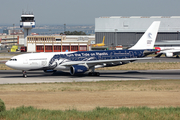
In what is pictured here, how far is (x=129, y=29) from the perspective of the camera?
6186 inches

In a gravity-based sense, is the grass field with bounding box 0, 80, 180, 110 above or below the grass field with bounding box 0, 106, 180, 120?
below

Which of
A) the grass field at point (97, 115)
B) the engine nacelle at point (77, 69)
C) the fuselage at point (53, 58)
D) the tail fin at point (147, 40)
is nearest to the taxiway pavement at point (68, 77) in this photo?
the engine nacelle at point (77, 69)

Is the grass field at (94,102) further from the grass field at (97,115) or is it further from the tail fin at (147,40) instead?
the tail fin at (147,40)

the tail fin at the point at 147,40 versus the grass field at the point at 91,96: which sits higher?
the tail fin at the point at 147,40

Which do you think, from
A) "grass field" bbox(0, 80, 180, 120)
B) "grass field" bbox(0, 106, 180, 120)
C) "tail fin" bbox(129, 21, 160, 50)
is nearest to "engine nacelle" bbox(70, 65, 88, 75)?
"grass field" bbox(0, 80, 180, 120)

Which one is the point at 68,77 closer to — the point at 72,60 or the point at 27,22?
the point at 72,60

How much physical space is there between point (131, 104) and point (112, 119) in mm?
6125

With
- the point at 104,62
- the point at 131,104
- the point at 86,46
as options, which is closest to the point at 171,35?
the point at 86,46

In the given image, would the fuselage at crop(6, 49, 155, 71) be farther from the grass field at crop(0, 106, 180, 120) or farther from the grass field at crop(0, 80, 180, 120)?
the grass field at crop(0, 106, 180, 120)

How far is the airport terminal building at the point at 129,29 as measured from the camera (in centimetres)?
15438

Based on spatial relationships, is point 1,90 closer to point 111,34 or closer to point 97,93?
point 97,93

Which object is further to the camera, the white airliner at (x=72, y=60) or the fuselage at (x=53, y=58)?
the white airliner at (x=72, y=60)

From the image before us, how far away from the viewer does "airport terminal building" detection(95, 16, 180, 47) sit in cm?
15438

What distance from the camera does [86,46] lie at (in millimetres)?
119750
